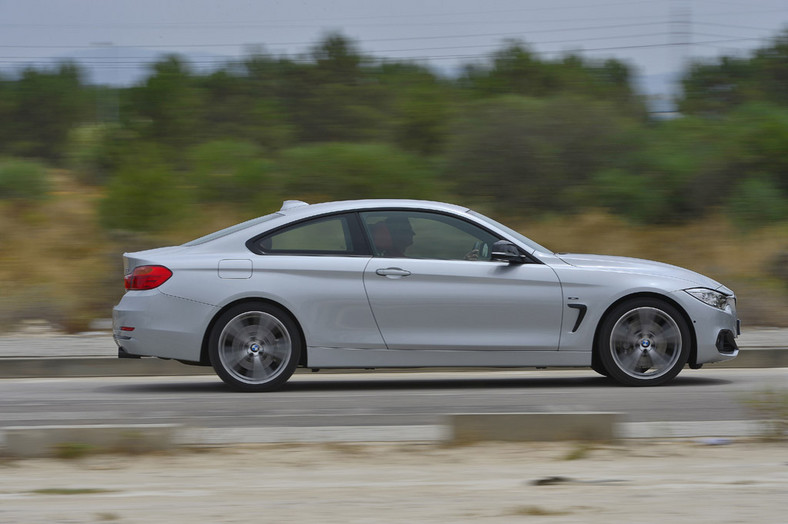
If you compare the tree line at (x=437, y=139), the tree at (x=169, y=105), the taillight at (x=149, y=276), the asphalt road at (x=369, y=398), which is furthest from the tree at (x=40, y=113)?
the taillight at (x=149, y=276)

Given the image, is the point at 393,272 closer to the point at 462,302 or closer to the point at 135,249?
the point at 462,302

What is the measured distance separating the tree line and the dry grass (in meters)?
0.74

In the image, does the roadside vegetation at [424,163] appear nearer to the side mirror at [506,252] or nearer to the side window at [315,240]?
the side window at [315,240]

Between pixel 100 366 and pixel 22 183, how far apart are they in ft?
66.9

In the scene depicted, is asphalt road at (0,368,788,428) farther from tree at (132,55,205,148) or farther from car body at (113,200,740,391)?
tree at (132,55,205,148)

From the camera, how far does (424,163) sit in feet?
82.4

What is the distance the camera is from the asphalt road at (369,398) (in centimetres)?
770

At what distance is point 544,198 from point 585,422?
17842mm

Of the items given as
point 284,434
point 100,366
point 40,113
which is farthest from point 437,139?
point 284,434

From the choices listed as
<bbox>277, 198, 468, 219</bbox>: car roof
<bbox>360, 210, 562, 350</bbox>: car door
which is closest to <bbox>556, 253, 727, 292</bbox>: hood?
<bbox>360, 210, 562, 350</bbox>: car door

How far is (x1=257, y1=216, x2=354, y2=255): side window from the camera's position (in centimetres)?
900

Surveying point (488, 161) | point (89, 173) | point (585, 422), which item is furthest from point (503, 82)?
point (585, 422)

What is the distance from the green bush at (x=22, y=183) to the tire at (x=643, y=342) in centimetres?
2320

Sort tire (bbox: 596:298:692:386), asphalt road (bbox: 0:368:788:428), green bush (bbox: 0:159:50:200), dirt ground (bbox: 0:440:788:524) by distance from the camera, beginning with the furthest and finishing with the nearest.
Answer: green bush (bbox: 0:159:50:200) < tire (bbox: 596:298:692:386) < asphalt road (bbox: 0:368:788:428) < dirt ground (bbox: 0:440:788:524)
